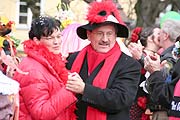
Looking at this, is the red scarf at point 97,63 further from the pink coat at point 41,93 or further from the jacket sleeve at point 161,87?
the jacket sleeve at point 161,87

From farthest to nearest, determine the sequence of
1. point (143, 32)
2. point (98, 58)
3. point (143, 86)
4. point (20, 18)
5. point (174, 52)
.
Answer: point (20, 18), point (143, 32), point (143, 86), point (174, 52), point (98, 58)

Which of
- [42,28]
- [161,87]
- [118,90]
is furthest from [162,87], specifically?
[42,28]

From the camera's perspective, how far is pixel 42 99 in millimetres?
3586

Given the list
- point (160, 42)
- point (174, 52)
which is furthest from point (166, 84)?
point (160, 42)

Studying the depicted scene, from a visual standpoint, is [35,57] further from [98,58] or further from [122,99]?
[122,99]

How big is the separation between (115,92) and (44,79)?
526 mm

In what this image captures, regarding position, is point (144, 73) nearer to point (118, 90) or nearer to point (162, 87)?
point (162, 87)

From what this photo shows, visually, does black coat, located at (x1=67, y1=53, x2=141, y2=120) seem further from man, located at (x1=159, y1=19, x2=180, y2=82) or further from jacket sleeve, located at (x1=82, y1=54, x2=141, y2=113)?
man, located at (x1=159, y1=19, x2=180, y2=82)

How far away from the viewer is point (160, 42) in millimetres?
5172

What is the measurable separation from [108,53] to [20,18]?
21.5 meters

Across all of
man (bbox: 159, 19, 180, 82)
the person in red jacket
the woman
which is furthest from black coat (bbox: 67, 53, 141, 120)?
man (bbox: 159, 19, 180, 82)

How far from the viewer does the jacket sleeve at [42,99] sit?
3.57 metres

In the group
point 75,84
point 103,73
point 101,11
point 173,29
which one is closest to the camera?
point 75,84

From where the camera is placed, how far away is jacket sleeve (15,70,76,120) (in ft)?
11.7
